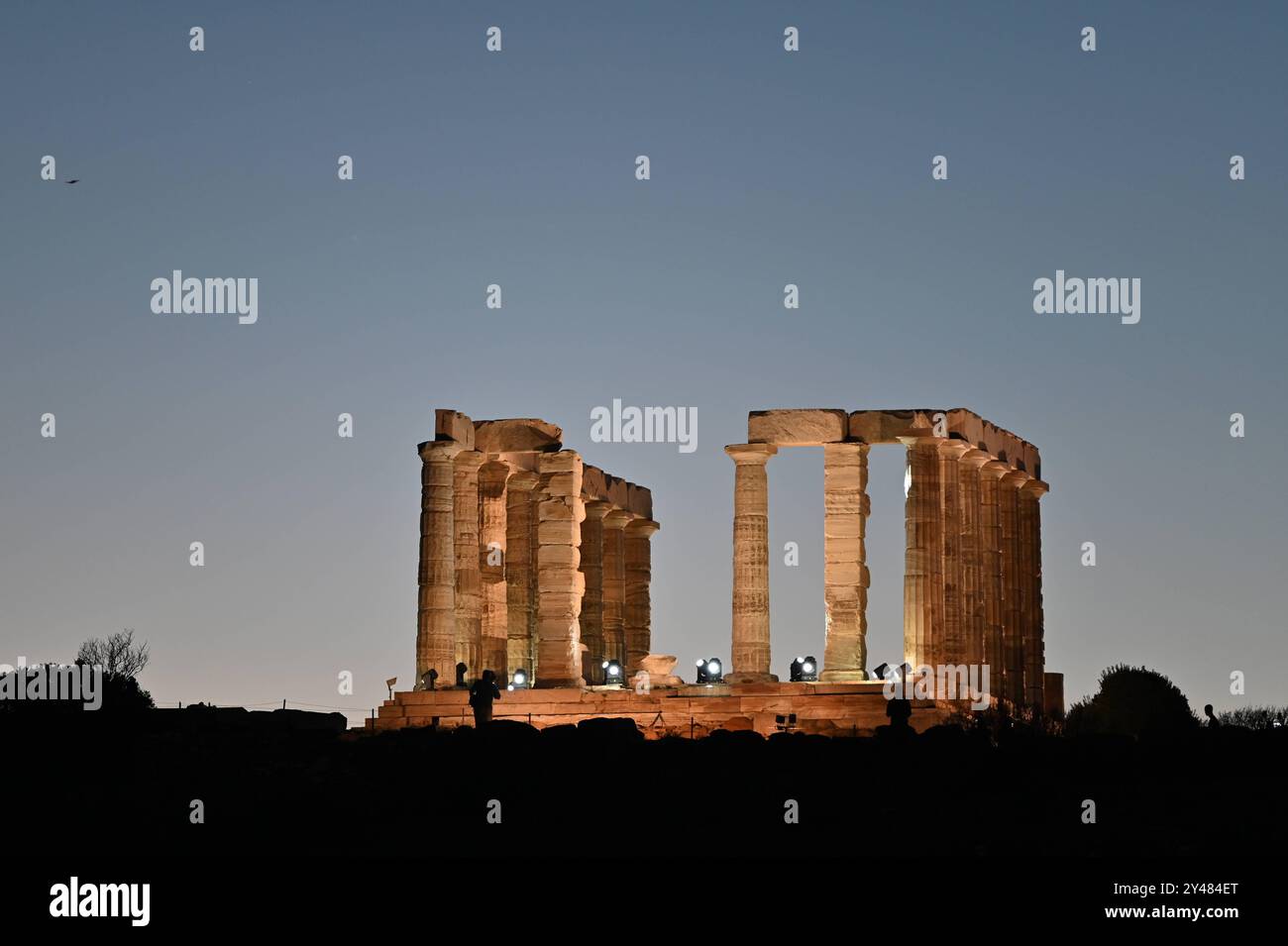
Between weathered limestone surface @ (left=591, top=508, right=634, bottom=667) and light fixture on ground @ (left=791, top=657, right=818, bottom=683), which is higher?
weathered limestone surface @ (left=591, top=508, right=634, bottom=667)

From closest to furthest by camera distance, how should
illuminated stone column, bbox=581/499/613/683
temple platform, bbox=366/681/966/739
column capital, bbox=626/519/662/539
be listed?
temple platform, bbox=366/681/966/739
illuminated stone column, bbox=581/499/613/683
column capital, bbox=626/519/662/539

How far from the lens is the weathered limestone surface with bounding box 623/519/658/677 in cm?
7981

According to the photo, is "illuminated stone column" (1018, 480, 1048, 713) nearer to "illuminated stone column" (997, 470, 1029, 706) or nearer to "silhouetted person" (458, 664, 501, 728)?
"illuminated stone column" (997, 470, 1029, 706)

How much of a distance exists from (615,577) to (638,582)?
174 cm

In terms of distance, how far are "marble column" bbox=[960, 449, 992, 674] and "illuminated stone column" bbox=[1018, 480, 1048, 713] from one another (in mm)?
5452

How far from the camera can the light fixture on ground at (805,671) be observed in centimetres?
6675

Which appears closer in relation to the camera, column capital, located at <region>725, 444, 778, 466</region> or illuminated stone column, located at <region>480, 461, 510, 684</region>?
column capital, located at <region>725, 444, 778, 466</region>

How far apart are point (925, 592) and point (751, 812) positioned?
18093 millimetres

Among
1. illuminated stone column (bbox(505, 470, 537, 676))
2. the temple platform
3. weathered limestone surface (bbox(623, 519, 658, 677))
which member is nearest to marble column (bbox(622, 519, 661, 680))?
weathered limestone surface (bbox(623, 519, 658, 677))
